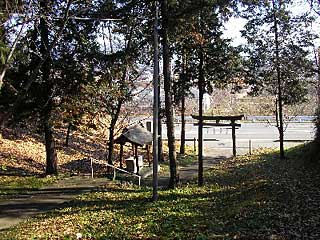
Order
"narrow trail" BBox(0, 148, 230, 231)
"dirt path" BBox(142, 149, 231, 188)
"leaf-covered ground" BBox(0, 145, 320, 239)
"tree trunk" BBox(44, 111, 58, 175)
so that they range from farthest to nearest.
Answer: "dirt path" BBox(142, 149, 231, 188)
"tree trunk" BBox(44, 111, 58, 175)
"narrow trail" BBox(0, 148, 230, 231)
"leaf-covered ground" BBox(0, 145, 320, 239)

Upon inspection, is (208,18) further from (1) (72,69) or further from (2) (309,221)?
(2) (309,221)

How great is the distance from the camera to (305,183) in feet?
42.4

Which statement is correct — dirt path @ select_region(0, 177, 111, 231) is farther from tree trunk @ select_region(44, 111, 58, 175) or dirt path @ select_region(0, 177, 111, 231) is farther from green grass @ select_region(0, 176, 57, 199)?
tree trunk @ select_region(44, 111, 58, 175)

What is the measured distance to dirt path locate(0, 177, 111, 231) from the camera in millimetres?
12045

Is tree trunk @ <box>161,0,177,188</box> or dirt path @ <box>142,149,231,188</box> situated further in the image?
dirt path @ <box>142,149,231,188</box>

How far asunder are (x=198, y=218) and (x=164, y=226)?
1222 millimetres

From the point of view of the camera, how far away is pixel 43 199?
46.8 feet

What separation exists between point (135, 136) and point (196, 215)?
9566 mm

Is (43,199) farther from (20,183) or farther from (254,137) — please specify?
(254,137)

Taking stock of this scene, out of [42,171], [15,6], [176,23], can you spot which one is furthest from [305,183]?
[42,171]

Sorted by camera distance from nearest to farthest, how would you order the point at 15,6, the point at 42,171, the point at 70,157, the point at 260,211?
the point at 15,6 → the point at 260,211 → the point at 42,171 → the point at 70,157

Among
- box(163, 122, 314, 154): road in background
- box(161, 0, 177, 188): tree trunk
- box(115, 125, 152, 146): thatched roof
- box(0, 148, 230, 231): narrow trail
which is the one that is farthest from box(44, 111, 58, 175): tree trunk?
box(163, 122, 314, 154): road in background

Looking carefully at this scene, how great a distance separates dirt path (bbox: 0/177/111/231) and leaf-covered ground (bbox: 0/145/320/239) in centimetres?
60

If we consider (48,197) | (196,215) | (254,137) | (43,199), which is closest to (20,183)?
(48,197)
